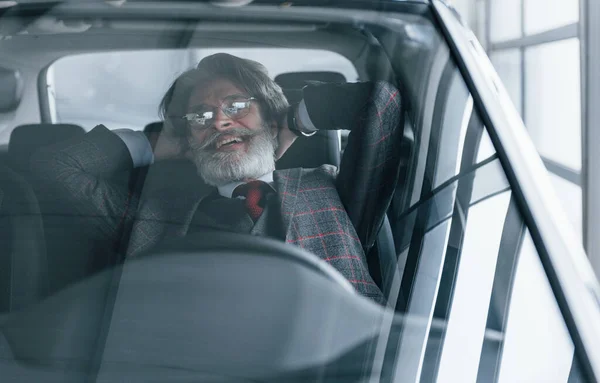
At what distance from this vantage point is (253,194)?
3.22 feet

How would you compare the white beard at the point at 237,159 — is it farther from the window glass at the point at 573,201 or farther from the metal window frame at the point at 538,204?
the window glass at the point at 573,201

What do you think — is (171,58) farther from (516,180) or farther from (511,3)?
(511,3)

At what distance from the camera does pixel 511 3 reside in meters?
3.50

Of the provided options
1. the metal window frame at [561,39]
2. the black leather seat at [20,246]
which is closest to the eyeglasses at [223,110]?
the black leather seat at [20,246]

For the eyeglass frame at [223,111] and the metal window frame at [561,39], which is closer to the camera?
the eyeglass frame at [223,111]

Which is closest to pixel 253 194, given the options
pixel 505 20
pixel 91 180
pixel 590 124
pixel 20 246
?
pixel 91 180

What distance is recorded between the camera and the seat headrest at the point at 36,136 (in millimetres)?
975

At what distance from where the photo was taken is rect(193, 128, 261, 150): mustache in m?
0.97

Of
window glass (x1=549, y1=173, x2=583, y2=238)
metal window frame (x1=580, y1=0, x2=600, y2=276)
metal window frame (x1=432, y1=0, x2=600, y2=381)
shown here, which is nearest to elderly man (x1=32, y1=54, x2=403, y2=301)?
metal window frame (x1=432, y1=0, x2=600, y2=381)

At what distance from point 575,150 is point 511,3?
4.29 feet

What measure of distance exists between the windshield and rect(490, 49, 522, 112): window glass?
2.56 meters

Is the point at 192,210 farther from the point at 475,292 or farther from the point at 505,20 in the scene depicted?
the point at 505,20

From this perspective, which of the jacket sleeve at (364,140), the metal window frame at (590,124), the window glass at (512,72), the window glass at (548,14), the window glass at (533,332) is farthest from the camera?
the window glass at (512,72)

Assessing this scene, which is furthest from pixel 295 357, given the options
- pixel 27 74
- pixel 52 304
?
pixel 27 74
